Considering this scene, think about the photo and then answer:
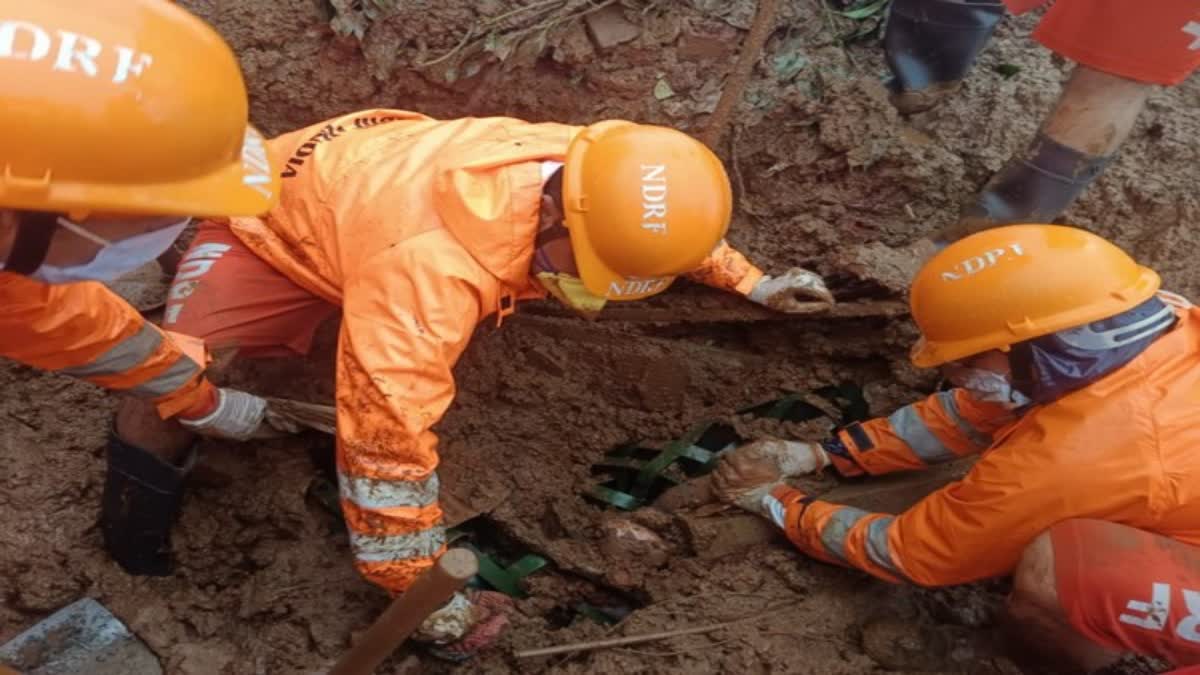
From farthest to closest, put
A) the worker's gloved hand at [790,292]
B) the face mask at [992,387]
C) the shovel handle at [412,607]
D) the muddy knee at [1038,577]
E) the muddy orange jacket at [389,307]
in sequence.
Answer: the worker's gloved hand at [790,292] → the face mask at [992,387] → the muddy knee at [1038,577] → the muddy orange jacket at [389,307] → the shovel handle at [412,607]

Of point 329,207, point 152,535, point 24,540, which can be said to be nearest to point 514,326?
point 329,207

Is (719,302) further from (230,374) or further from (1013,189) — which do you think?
(230,374)

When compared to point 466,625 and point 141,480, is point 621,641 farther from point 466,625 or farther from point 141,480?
point 141,480

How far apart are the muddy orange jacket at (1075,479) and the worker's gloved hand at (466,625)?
3.75 feet

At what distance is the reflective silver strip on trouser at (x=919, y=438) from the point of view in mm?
2898

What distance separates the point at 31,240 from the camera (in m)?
1.60

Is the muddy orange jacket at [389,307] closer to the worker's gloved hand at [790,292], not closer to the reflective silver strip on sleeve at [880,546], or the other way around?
the worker's gloved hand at [790,292]

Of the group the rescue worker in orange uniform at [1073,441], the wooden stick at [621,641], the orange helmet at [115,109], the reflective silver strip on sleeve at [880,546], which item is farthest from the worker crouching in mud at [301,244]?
the reflective silver strip on sleeve at [880,546]

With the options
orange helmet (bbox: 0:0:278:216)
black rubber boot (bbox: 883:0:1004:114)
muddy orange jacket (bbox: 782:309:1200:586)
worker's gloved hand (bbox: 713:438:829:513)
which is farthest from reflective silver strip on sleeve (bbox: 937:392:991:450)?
orange helmet (bbox: 0:0:278:216)

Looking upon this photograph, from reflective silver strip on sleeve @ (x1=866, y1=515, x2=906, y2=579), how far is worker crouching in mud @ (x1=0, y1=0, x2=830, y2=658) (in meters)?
0.87

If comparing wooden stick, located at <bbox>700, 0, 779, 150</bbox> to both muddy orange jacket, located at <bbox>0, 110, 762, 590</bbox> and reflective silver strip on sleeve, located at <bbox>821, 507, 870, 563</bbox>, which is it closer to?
muddy orange jacket, located at <bbox>0, 110, 762, 590</bbox>

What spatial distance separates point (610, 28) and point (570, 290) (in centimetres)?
146

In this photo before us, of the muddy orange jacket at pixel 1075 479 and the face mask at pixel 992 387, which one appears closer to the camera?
the muddy orange jacket at pixel 1075 479

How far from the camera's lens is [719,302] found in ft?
10.8
